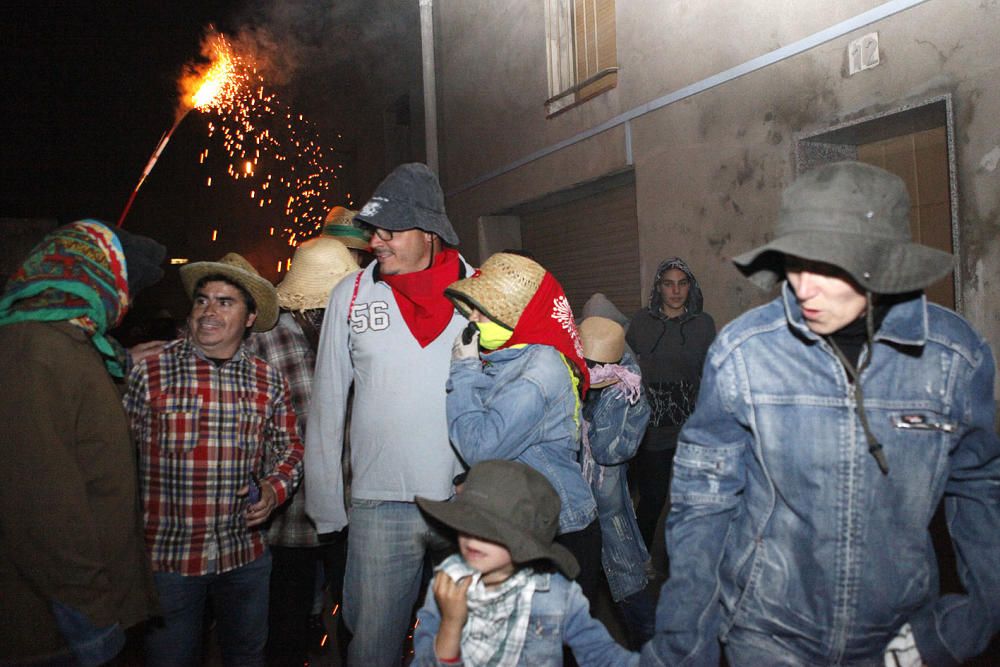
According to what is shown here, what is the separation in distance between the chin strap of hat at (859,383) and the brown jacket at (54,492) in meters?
2.29

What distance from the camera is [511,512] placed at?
239 centimetres

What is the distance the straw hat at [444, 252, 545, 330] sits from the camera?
2.84 metres

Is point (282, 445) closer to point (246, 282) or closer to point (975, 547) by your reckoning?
point (246, 282)

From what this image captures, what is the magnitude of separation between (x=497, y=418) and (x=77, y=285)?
152 centimetres

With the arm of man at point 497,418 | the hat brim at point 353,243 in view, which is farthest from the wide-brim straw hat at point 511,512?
the hat brim at point 353,243

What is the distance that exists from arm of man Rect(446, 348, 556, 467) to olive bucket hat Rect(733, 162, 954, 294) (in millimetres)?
1096

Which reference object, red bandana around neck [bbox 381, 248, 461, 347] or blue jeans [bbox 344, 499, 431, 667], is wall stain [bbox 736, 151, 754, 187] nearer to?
red bandana around neck [bbox 381, 248, 461, 347]

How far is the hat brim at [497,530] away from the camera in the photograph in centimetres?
231

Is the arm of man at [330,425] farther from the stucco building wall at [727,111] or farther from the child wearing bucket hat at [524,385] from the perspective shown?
the stucco building wall at [727,111]

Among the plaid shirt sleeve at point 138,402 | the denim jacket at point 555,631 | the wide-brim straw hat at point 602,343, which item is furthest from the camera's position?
the wide-brim straw hat at point 602,343

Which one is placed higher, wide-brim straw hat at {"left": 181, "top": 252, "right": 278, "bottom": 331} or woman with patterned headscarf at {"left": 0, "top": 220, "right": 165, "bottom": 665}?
wide-brim straw hat at {"left": 181, "top": 252, "right": 278, "bottom": 331}

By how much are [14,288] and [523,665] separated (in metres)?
2.12

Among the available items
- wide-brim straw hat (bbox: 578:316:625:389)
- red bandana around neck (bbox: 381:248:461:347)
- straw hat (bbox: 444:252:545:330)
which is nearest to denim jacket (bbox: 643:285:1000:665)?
straw hat (bbox: 444:252:545:330)

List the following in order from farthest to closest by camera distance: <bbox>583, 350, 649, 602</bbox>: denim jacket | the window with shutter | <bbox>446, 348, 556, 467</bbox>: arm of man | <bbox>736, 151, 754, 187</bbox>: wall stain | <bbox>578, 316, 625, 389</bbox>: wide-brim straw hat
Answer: the window with shutter → <bbox>736, 151, 754, 187</bbox>: wall stain → <bbox>578, 316, 625, 389</bbox>: wide-brim straw hat → <bbox>583, 350, 649, 602</bbox>: denim jacket → <bbox>446, 348, 556, 467</bbox>: arm of man
